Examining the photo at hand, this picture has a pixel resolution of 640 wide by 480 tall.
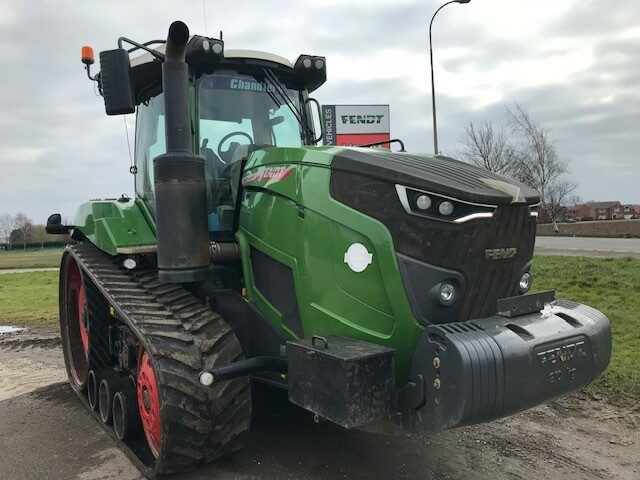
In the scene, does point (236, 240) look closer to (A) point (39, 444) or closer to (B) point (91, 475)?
(B) point (91, 475)

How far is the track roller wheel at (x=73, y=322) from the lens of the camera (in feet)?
18.2

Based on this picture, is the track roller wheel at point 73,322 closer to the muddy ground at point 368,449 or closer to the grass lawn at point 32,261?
the muddy ground at point 368,449

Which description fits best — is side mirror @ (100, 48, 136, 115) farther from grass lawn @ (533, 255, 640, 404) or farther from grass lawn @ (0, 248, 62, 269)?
grass lawn @ (0, 248, 62, 269)

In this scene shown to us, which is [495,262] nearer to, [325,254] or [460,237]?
[460,237]

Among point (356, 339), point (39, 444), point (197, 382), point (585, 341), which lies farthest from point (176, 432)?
point (585, 341)

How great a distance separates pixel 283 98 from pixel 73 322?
3304mm

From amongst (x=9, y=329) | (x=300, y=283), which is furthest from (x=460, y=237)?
(x=9, y=329)

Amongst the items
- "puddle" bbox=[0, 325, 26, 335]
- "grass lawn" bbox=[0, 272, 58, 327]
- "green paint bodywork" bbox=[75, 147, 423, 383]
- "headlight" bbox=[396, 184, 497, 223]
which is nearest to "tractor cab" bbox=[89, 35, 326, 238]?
"green paint bodywork" bbox=[75, 147, 423, 383]

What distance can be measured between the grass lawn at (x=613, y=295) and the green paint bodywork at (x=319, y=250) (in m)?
3.09

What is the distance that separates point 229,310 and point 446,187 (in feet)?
5.72

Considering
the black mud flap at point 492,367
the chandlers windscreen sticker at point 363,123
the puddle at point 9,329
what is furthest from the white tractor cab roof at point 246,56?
the chandlers windscreen sticker at point 363,123

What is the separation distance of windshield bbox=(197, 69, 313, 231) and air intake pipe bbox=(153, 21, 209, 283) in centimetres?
54

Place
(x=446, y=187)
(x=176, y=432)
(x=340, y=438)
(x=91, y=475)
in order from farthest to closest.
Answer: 1. (x=340, y=438)
2. (x=91, y=475)
3. (x=176, y=432)
4. (x=446, y=187)

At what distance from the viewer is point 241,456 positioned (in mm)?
3805
